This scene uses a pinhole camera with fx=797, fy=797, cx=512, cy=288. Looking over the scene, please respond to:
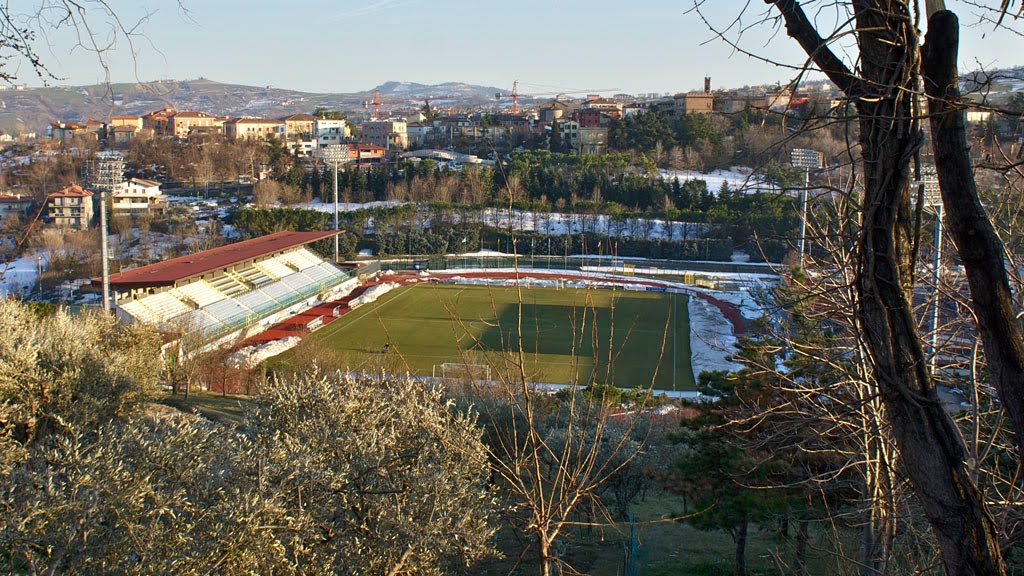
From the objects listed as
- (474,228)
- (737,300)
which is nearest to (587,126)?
(474,228)

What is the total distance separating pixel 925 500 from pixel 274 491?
3.33m

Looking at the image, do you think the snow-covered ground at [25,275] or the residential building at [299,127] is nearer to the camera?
the snow-covered ground at [25,275]

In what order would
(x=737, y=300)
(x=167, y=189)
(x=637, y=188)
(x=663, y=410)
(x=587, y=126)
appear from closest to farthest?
(x=663, y=410) → (x=737, y=300) → (x=637, y=188) → (x=167, y=189) → (x=587, y=126)

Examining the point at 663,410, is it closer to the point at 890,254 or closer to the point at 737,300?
the point at 890,254

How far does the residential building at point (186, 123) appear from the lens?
61562 millimetres

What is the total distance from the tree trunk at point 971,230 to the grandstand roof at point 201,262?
18320 millimetres

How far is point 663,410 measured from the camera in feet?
40.5

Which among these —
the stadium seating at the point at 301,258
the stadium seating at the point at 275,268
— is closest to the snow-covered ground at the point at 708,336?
the stadium seating at the point at 275,268

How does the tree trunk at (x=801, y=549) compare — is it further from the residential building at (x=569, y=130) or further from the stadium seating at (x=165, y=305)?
the residential building at (x=569, y=130)

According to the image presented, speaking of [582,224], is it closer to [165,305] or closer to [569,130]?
[165,305]

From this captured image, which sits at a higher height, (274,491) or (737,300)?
(274,491)

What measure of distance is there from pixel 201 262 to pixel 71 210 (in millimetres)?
17429

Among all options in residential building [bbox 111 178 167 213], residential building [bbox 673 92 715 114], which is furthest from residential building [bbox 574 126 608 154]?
residential building [bbox 111 178 167 213]

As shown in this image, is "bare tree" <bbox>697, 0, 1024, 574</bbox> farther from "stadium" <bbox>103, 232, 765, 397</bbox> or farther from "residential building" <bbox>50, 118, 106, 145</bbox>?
"residential building" <bbox>50, 118, 106, 145</bbox>
